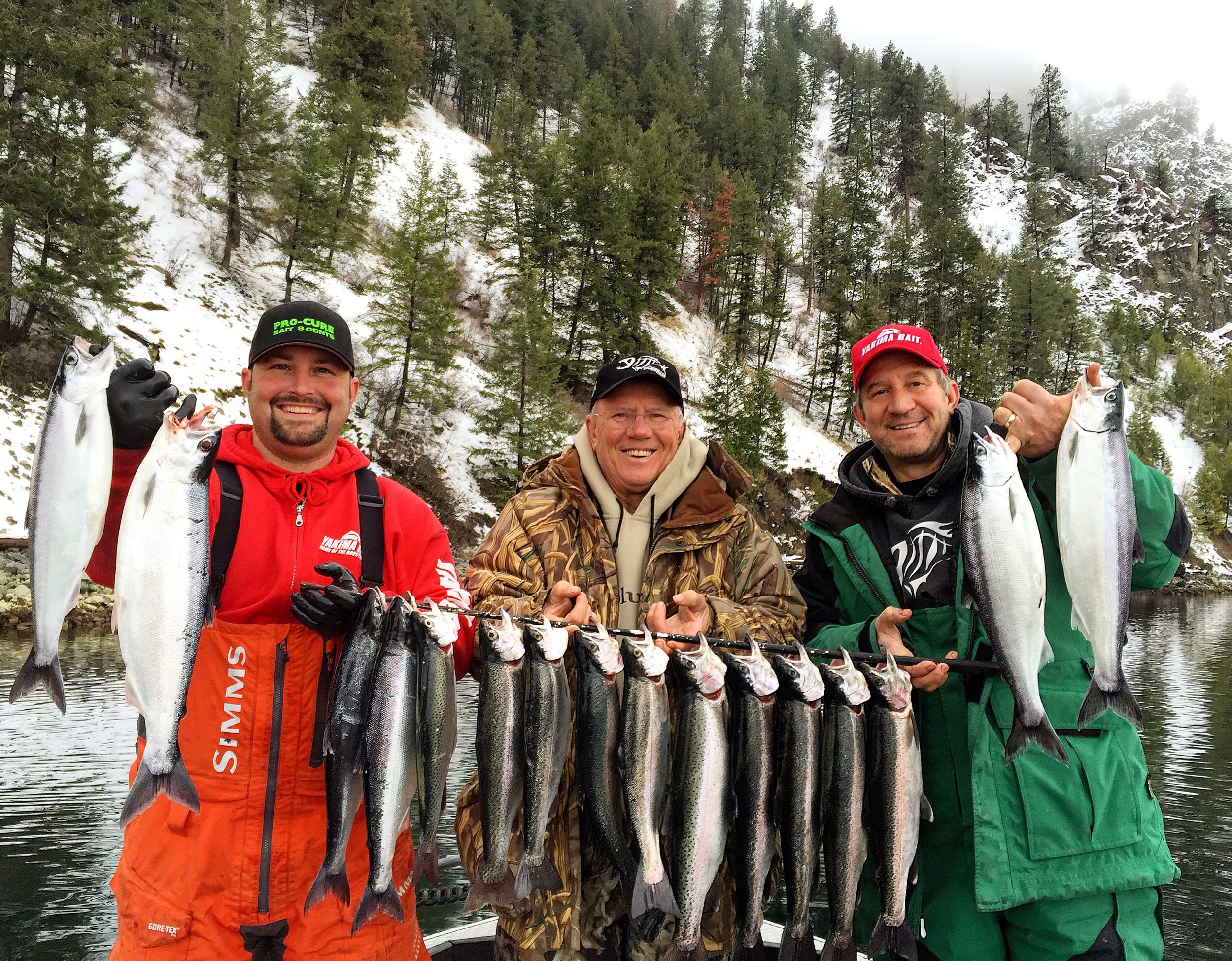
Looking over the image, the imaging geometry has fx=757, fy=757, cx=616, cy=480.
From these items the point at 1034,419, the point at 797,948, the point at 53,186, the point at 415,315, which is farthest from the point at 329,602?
the point at 415,315

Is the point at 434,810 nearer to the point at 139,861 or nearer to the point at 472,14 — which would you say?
the point at 139,861

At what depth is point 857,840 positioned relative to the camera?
3.28 m

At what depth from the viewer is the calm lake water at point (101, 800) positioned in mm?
7312

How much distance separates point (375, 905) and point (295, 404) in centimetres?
215

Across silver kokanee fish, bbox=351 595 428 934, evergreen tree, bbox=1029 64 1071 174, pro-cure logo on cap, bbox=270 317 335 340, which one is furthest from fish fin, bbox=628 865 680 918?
evergreen tree, bbox=1029 64 1071 174

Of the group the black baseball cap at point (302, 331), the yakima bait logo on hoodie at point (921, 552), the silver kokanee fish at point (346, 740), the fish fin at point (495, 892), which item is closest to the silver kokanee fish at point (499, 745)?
the fish fin at point (495, 892)

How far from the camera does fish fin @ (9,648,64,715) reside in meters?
2.63

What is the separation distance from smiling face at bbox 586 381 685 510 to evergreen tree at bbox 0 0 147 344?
25.5m

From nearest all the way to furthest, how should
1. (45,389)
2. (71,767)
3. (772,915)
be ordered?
(772,915), (71,767), (45,389)

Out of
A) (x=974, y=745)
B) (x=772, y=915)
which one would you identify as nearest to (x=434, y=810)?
(x=974, y=745)

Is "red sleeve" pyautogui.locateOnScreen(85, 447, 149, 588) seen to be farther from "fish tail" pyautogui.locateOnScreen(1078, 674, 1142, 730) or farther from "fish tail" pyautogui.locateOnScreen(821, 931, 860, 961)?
"fish tail" pyautogui.locateOnScreen(1078, 674, 1142, 730)

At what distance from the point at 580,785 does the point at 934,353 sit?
8.74 feet

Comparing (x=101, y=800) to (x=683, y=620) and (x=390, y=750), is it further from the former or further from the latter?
(x=683, y=620)

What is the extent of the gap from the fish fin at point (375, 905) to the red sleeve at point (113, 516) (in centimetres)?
156
